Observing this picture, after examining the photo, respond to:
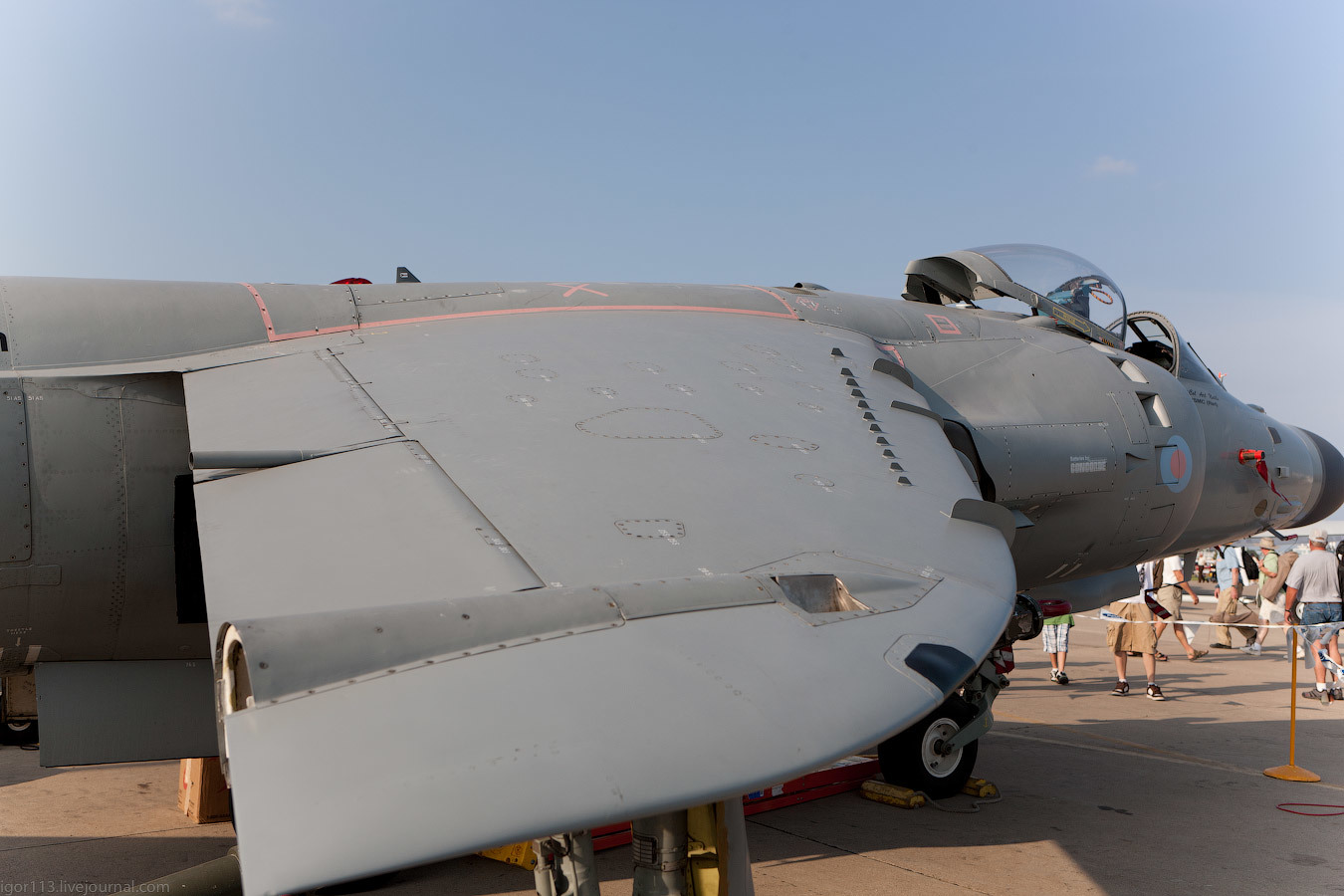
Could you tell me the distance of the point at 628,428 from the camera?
12.5ft

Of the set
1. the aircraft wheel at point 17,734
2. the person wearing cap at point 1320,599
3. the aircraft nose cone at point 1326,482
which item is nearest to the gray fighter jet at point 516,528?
the aircraft nose cone at point 1326,482

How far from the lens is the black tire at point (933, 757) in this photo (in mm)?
7426

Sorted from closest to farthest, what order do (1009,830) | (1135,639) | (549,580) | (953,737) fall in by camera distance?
(549,580)
(1009,830)
(953,737)
(1135,639)

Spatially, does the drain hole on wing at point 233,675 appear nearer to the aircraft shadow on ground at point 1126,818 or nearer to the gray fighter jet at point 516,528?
the gray fighter jet at point 516,528

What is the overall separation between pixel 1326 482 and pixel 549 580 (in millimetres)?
8801

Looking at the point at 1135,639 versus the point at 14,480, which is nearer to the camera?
the point at 14,480

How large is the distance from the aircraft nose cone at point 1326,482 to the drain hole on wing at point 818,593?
25.1ft

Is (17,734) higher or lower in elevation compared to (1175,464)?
lower

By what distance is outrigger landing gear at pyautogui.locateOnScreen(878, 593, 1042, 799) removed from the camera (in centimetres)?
736

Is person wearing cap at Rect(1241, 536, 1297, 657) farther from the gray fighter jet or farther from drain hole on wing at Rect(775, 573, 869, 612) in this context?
drain hole on wing at Rect(775, 573, 869, 612)

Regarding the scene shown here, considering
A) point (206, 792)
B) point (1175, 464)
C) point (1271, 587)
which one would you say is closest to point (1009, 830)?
point (1175, 464)

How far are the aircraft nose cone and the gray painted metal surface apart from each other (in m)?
8.96

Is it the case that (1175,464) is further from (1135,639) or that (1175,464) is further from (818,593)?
(1135,639)

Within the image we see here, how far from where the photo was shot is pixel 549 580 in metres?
2.78
